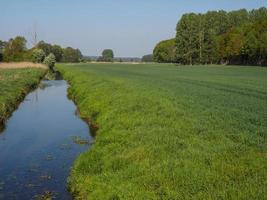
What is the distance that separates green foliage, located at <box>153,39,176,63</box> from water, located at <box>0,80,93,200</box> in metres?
123

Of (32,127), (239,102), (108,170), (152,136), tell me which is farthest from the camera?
(32,127)

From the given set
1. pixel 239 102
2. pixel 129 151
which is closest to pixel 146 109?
pixel 239 102

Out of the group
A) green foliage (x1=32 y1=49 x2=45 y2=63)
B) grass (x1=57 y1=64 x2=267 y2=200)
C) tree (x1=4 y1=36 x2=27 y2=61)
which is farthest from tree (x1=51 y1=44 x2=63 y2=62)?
grass (x1=57 y1=64 x2=267 y2=200)

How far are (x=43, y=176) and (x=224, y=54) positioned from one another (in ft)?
350

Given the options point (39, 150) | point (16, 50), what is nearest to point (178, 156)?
point (39, 150)

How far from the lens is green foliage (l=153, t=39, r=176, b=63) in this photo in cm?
15138

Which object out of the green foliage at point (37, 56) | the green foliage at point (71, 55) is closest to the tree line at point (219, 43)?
the green foliage at point (37, 56)

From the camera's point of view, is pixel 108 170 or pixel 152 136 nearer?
pixel 108 170

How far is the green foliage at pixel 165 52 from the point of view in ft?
497

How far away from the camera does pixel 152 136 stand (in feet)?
45.9

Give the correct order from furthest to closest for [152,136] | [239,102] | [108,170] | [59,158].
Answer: [239,102]
[59,158]
[152,136]
[108,170]

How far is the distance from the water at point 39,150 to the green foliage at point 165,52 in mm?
122749

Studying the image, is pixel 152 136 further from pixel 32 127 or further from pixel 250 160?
pixel 32 127

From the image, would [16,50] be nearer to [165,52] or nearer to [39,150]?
[165,52]
